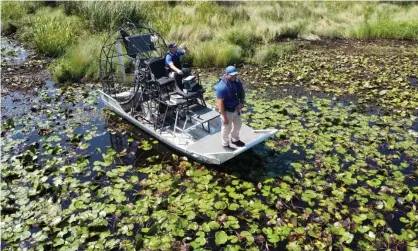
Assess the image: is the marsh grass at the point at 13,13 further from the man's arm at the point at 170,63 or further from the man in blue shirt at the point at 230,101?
the man in blue shirt at the point at 230,101

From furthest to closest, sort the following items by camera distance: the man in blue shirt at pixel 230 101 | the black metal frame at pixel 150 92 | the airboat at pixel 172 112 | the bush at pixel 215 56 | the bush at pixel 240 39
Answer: the bush at pixel 240 39
the bush at pixel 215 56
the black metal frame at pixel 150 92
the airboat at pixel 172 112
the man in blue shirt at pixel 230 101

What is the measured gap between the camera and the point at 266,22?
60.2 ft

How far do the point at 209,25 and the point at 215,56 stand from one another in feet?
14.0

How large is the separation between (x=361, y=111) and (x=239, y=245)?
6127 millimetres

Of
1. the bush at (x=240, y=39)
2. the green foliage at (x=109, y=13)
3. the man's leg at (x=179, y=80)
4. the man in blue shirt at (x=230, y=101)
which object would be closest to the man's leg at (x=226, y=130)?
the man in blue shirt at (x=230, y=101)

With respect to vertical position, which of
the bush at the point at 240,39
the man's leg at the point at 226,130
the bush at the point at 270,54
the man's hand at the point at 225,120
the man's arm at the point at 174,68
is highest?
the man's arm at the point at 174,68

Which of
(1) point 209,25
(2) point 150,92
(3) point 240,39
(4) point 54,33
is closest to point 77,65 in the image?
(4) point 54,33

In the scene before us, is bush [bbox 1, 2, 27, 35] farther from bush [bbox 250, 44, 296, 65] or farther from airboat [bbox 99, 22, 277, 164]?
bush [bbox 250, 44, 296, 65]

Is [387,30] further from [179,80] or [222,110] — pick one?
[222,110]

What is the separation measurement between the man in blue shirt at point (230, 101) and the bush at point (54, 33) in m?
9.88

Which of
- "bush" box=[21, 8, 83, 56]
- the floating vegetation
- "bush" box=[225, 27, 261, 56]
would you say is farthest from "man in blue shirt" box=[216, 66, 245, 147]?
"bush" box=[21, 8, 83, 56]

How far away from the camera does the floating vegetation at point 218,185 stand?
5766 millimetres

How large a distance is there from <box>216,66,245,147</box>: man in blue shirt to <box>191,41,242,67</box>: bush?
22.8 feet

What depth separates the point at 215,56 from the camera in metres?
13.8
